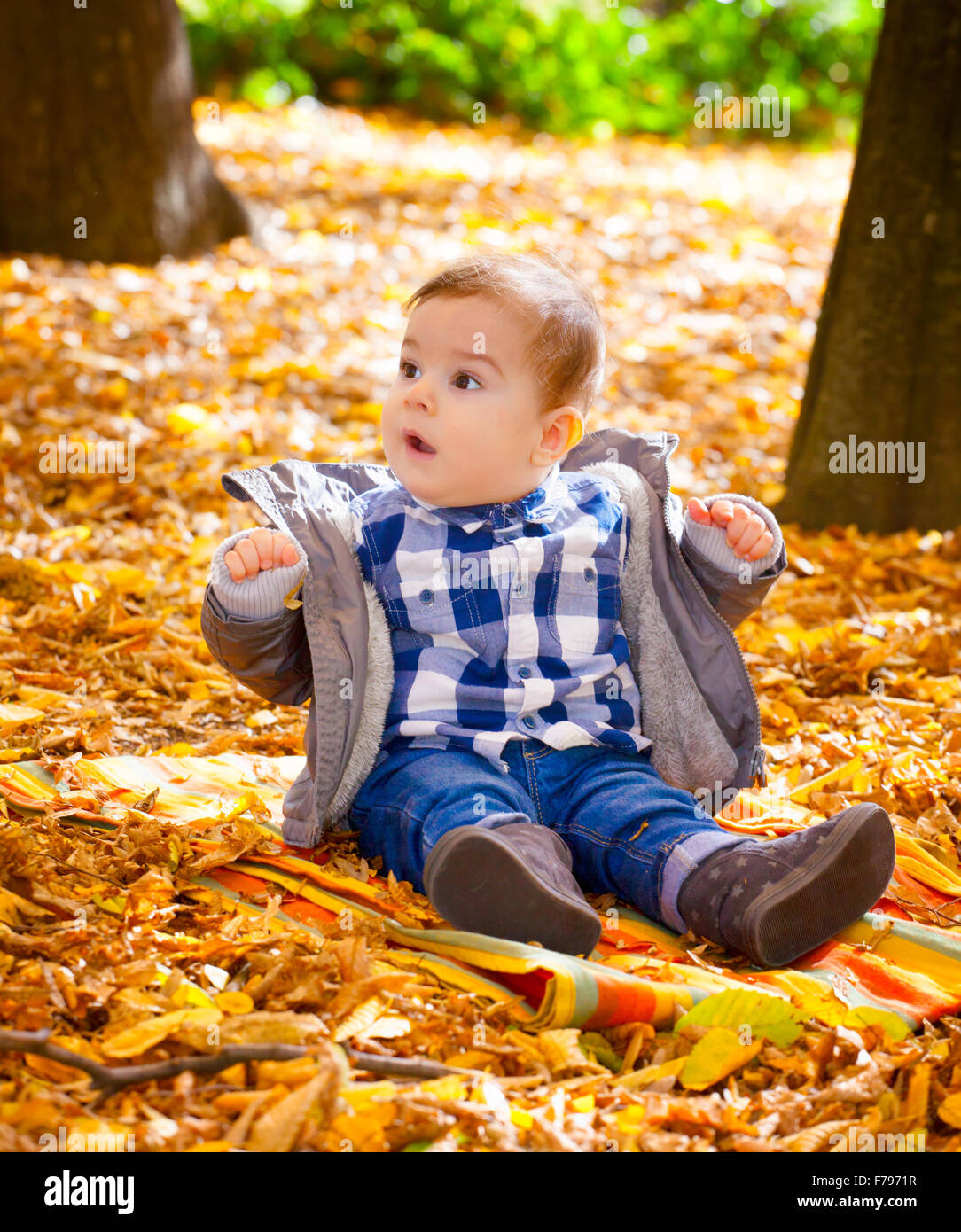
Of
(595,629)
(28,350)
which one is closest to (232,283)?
(28,350)

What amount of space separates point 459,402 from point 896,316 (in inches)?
93.4

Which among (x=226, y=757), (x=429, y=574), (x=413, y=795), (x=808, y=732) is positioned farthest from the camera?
(x=808, y=732)

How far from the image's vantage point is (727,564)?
8.45ft

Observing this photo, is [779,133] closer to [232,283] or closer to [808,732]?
[232,283]

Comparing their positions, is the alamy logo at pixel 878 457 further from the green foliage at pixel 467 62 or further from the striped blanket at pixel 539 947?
the green foliage at pixel 467 62

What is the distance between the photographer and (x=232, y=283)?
6.20 metres

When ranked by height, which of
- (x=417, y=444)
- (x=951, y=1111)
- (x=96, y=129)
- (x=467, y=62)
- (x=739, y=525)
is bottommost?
(x=951, y=1111)

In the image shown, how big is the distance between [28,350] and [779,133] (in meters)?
9.40

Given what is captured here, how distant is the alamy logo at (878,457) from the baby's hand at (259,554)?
2.55 m

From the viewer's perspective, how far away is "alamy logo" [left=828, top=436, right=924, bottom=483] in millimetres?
4258

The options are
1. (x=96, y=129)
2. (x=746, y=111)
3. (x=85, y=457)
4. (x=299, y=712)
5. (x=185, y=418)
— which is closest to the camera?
(x=299, y=712)

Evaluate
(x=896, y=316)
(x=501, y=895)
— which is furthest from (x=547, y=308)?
(x=896, y=316)
